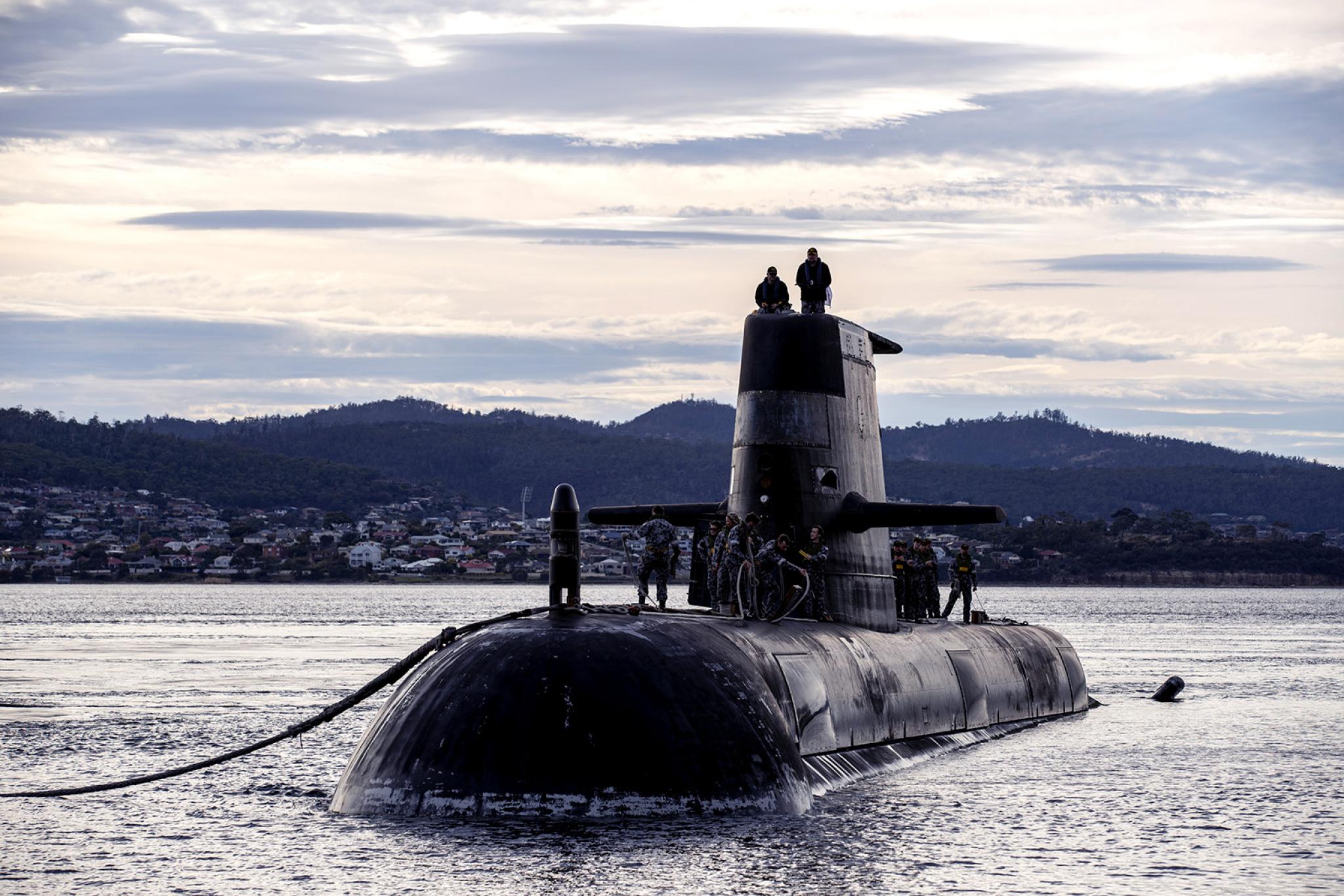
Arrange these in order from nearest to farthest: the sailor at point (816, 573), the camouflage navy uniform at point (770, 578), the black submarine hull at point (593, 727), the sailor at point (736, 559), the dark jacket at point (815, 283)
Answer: the black submarine hull at point (593, 727)
the sailor at point (736, 559)
the camouflage navy uniform at point (770, 578)
the sailor at point (816, 573)
the dark jacket at point (815, 283)

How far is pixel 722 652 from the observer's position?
16.3m

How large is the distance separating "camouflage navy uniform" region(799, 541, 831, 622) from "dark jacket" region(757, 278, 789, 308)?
2979 mm

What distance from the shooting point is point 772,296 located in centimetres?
2191

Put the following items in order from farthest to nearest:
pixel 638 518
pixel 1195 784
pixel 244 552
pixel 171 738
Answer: pixel 244 552
pixel 171 738
pixel 638 518
pixel 1195 784

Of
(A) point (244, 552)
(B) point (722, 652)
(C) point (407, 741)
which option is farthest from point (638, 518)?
(A) point (244, 552)

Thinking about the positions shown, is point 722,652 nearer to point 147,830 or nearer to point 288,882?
point 288,882

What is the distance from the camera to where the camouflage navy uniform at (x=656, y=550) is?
2100 cm

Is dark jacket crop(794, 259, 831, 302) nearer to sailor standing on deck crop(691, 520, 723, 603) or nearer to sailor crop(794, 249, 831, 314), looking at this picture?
sailor crop(794, 249, 831, 314)

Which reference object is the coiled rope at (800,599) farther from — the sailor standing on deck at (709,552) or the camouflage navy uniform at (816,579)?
the sailor standing on deck at (709,552)

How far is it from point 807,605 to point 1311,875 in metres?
7.36

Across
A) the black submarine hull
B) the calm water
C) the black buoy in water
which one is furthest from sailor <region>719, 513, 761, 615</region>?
the black buoy in water

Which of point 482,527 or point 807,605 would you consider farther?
point 482,527

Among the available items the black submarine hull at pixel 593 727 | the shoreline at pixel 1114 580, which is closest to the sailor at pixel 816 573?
the black submarine hull at pixel 593 727

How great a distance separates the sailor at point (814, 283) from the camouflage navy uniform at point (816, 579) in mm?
2997
